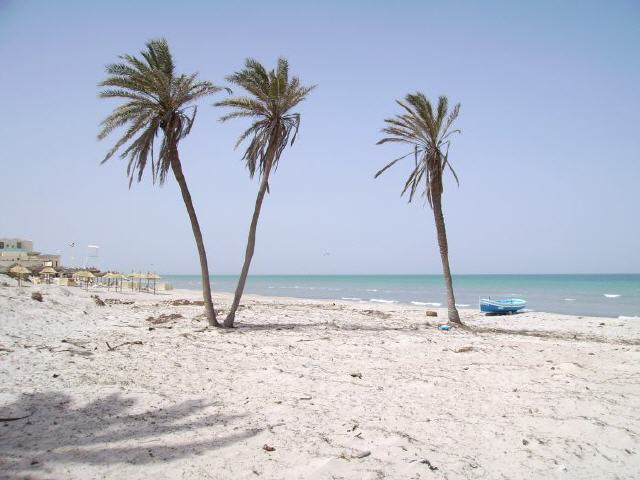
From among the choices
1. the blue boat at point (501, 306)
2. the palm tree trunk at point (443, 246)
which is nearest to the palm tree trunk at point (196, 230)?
the palm tree trunk at point (443, 246)

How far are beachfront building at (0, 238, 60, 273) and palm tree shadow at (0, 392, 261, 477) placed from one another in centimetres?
4087

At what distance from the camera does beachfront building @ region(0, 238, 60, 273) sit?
153ft

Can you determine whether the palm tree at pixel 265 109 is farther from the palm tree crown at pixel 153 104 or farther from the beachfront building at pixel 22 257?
the beachfront building at pixel 22 257

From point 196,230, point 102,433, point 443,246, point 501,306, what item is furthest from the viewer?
point 501,306

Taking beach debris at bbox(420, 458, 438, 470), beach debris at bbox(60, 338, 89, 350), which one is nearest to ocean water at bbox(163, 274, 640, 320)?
beach debris at bbox(420, 458, 438, 470)

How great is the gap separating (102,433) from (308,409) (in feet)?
7.63

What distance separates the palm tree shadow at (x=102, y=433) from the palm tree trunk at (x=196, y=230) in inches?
266

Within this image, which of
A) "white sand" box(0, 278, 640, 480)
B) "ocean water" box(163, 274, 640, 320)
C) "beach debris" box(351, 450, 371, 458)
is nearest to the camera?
"white sand" box(0, 278, 640, 480)

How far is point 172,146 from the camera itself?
39.5ft

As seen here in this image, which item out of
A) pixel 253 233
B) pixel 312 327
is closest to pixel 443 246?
pixel 312 327

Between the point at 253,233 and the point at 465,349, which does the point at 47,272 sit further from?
the point at 465,349

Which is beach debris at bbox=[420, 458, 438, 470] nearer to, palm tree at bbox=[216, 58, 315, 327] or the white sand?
the white sand

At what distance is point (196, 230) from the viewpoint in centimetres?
1234

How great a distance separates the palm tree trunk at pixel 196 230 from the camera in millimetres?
12125
